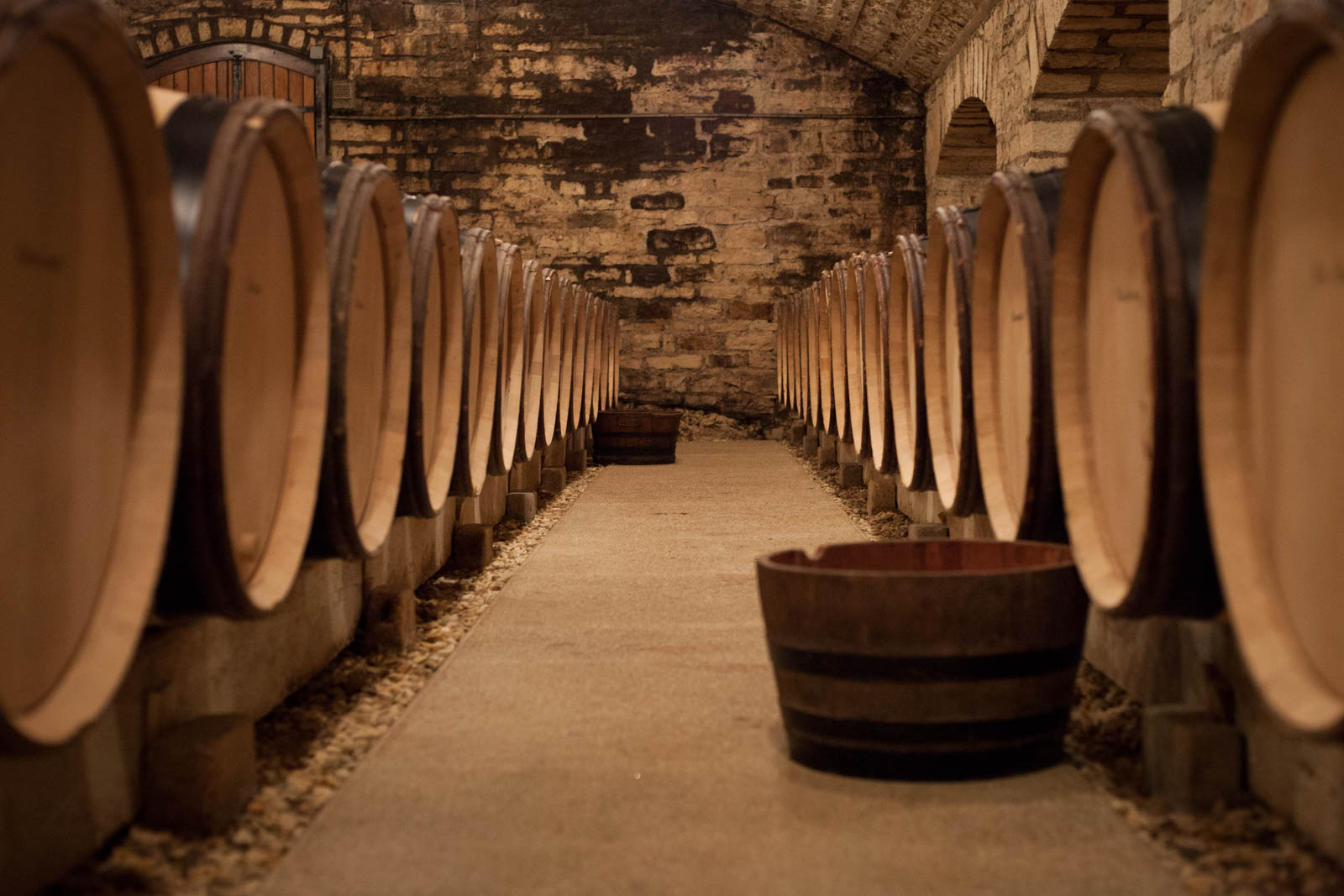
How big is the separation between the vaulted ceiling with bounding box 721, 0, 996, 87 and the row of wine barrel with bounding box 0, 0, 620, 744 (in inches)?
243

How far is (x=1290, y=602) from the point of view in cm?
139

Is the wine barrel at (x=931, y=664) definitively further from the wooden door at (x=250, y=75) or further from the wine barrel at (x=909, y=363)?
the wooden door at (x=250, y=75)

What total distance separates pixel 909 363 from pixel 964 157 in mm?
6523

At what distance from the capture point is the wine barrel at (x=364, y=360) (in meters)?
2.22

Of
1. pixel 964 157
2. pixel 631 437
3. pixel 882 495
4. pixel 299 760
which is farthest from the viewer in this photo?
pixel 964 157

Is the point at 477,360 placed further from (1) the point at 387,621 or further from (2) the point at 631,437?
(2) the point at 631,437

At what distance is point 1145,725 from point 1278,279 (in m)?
0.75

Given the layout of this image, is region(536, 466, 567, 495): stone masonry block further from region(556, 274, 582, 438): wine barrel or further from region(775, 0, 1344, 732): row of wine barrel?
region(775, 0, 1344, 732): row of wine barrel

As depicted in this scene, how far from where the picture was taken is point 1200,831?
1.68 m

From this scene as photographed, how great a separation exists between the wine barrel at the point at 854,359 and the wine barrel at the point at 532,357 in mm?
1170

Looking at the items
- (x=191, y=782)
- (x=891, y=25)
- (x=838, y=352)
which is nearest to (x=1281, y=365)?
(x=191, y=782)

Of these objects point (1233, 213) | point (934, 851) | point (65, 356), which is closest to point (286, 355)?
point (65, 356)

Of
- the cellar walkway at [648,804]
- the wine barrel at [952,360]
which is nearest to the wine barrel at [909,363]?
the wine barrel at [952,360]

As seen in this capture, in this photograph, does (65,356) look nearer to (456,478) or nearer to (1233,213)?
(1233,213)
